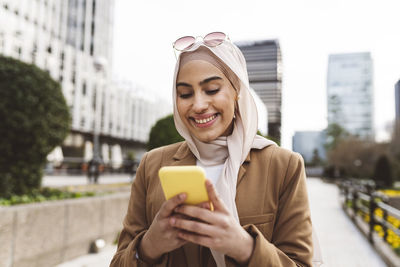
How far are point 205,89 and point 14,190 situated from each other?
529cm

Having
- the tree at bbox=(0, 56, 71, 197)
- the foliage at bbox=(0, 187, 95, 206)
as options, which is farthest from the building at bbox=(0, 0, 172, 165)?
the tree at bbox=(0, 56, 71, 197)

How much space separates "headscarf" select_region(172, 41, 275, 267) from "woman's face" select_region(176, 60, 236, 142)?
3 cm

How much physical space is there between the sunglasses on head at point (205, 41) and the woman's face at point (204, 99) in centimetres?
8

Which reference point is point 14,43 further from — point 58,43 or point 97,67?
point 97,67

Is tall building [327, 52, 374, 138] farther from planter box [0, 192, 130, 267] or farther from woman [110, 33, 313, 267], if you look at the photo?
woman [110, 33, 313, 267]

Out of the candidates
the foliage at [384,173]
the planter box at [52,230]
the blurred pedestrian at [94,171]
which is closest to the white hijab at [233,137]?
the planter box at [52,230]

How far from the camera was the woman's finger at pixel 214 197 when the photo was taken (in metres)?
0.95

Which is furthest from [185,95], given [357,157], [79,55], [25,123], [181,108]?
[79,55]

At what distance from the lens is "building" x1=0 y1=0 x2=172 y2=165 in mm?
31047

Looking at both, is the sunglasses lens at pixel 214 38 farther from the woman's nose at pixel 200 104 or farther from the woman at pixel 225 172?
the woman's nose at pixel 200 104

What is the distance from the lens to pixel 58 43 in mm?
36375

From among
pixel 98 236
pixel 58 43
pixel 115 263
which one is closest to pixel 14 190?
pixel 98 236

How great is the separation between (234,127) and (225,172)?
239mm

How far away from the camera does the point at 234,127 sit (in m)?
1.48
